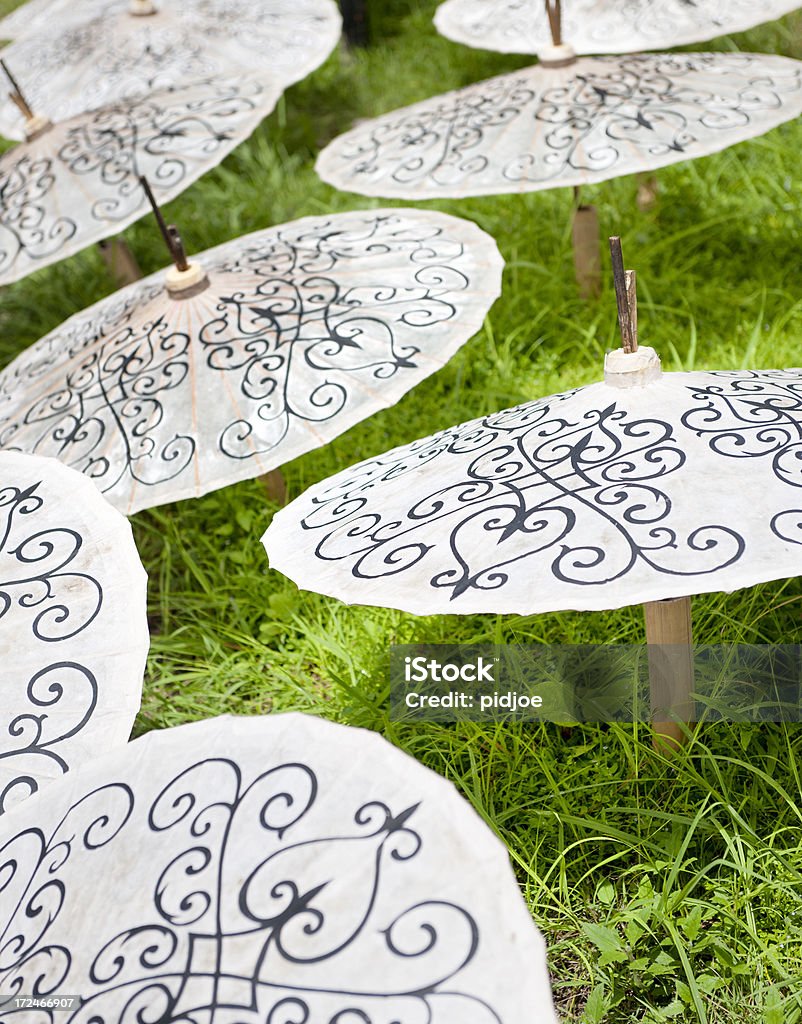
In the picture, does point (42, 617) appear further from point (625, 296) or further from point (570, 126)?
point (570, 126)

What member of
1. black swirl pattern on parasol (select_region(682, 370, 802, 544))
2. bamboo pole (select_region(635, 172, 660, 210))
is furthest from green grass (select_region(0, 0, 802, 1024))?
black swirl pattern on parasol (select_region(682, 370, 802, 544))

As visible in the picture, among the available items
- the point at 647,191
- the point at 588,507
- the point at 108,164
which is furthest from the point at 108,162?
the point at 588,507

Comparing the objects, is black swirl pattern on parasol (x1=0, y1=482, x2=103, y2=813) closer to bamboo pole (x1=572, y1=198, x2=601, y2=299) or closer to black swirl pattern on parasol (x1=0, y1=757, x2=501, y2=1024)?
black swirl pattern on parasol (x1=0, y1=757, x2=501, y2=1024)

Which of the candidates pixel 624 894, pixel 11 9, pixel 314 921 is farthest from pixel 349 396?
pixel 11 9

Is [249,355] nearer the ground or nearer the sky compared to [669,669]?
nearer the sky

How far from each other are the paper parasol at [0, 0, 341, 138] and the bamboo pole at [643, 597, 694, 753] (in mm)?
3128

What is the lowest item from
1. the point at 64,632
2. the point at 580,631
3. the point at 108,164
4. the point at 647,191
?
the point at 580,631

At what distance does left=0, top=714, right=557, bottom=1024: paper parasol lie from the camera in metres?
0.99

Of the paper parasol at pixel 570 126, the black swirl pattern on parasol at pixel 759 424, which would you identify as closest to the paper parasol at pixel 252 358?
the paper parasol at pixel 570 126

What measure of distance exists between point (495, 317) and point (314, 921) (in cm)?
301

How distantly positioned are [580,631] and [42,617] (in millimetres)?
1354

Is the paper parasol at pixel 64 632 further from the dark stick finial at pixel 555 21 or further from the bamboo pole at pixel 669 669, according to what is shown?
the dark stick finial at pixel 555 21

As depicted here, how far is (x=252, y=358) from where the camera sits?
91.1 inches

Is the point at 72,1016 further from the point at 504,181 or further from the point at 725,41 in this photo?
the point at 725,41
